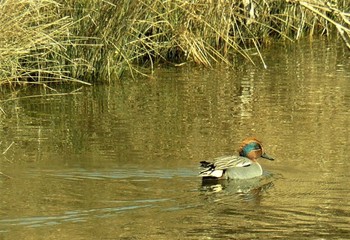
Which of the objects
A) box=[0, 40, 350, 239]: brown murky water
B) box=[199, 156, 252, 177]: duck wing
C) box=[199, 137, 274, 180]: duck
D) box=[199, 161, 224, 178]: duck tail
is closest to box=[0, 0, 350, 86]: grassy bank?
box=[0, 40, 350, 239]: brown murky water

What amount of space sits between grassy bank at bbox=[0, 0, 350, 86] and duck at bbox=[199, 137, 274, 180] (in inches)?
110

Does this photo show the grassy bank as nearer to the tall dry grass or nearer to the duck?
the tall dry grass

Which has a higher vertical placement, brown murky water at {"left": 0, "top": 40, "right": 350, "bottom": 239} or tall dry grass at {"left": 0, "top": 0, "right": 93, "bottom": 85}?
tall dry grass at {"left": 0, "top": 0, "right": 93, "bottom": 85}

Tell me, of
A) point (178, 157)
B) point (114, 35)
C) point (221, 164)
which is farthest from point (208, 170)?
point (114, 35)

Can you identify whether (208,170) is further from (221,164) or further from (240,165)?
(240,165)

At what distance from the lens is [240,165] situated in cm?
955

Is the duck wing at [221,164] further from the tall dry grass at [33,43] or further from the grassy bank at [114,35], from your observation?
the tall dry grass at [33,43]

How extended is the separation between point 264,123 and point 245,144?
1847mm

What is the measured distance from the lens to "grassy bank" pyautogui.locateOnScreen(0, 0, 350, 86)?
40.2 ft

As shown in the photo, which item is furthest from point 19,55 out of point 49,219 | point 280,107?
point 49,219

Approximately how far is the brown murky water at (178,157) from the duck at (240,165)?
0.12m

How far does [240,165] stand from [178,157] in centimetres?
77

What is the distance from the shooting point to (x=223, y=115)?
12188 millimetres

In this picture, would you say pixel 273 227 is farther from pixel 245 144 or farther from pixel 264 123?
pixel 264 123
